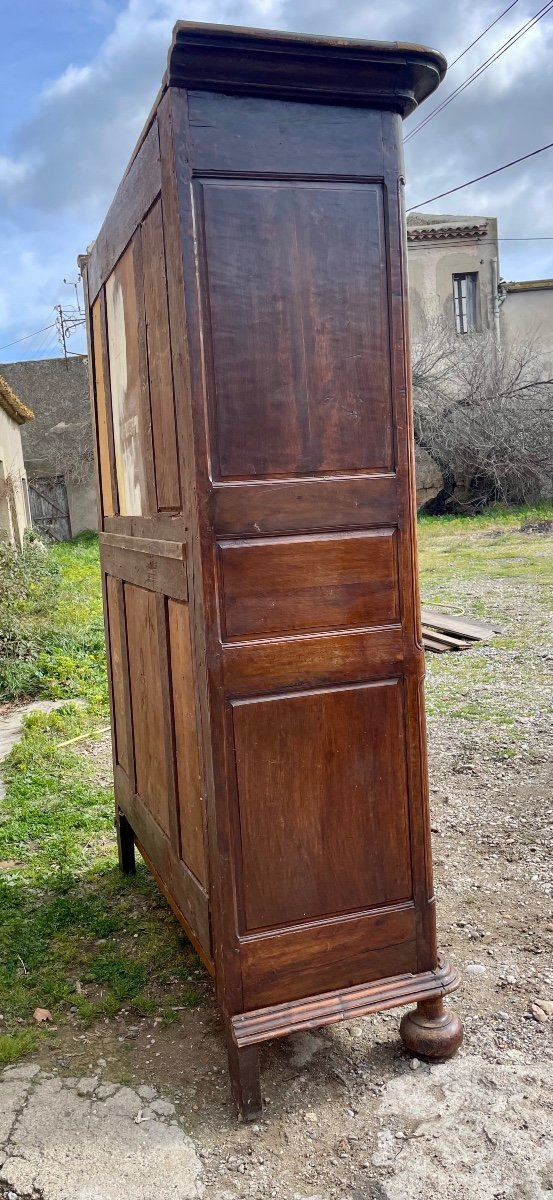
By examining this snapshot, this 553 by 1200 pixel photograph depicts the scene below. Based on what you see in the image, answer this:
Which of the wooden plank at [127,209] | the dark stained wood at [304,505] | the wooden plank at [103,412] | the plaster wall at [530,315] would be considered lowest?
the dark stained wood at [304,505]

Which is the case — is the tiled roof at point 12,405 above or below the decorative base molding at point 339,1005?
above

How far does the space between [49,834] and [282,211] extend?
10.2ft

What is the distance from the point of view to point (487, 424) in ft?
62.0

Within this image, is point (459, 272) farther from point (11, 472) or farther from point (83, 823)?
point (83, 823)

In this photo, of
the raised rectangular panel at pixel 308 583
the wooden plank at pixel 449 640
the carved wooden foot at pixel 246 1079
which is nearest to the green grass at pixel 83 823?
the wooden plank at pixel 449 640

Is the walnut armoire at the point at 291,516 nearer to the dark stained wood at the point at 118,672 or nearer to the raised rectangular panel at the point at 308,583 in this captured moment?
the raised rectangular panel at the point at 308,583

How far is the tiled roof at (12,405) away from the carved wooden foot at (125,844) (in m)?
10.7

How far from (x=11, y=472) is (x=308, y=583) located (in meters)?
13.2

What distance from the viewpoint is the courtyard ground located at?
210cm

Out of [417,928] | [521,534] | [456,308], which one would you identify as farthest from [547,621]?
[456,308]

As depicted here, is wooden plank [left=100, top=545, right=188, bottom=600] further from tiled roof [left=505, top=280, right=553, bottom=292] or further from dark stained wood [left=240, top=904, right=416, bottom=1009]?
tiled roof [left=505, top=280, right=553, bottom=292]

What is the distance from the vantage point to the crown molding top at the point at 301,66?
2008 millimetres

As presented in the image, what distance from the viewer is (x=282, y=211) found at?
2184 mm

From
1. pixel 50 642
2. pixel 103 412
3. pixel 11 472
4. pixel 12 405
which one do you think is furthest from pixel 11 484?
pixel 103 412
